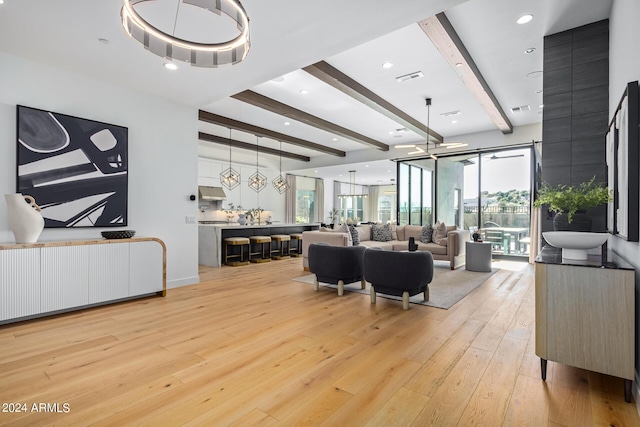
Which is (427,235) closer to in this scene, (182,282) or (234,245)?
(234,245)

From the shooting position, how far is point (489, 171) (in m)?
8.23

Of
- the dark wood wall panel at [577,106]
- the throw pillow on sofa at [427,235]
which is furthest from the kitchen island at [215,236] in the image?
the dark wood wall panel at [577,106]

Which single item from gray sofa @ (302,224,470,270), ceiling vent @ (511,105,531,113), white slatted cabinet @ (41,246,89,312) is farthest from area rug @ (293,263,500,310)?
ceiling vent @ (511,105,531,113)

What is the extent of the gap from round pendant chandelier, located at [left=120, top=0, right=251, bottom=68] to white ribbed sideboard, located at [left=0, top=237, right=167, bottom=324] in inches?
99.8

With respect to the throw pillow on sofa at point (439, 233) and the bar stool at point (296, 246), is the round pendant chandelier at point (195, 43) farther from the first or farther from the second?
the bar stool at point (296, 246)

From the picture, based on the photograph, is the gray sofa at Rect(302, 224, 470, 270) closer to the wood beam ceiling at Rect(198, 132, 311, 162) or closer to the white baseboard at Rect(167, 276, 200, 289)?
the white baseboard at Rect(167, 276, 200, 289)

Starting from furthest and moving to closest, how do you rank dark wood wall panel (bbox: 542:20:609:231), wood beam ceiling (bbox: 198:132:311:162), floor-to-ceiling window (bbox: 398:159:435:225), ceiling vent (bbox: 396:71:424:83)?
floor-to-ceiling window (bbox: 398:159:435:225) < wood beam ceiling (bbox: 198:132:311:162) < ceiling vent (bbox: 396:71:424:83) < dark wood wall panel (bbox: 542:20:609:231)

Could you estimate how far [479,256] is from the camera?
20.1ft

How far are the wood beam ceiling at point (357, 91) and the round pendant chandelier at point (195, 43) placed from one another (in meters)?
1.80

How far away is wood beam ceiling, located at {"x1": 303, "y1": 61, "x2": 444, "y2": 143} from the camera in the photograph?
4.19 metres

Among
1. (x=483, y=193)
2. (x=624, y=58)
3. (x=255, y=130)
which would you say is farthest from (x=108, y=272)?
(x=483, y=193)

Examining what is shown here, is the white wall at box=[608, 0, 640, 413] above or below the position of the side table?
above

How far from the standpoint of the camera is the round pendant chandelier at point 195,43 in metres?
1.95

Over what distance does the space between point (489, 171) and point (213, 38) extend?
7.54m
